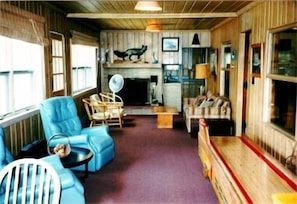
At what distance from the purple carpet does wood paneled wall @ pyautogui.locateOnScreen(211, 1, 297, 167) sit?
1012 millimetres

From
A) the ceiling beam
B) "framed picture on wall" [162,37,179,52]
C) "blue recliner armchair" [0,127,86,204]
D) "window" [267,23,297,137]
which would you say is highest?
the ceiling beam

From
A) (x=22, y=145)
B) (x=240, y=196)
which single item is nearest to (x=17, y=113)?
(x=22, y=145)

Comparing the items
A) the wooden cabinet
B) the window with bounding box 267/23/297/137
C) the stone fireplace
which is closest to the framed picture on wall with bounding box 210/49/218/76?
the wooden cabinet

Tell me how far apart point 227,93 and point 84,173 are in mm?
4220

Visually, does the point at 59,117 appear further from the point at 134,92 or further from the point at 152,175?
the point at 134,92

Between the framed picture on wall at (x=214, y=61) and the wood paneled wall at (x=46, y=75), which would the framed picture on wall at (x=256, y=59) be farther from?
the wood paneled wall at (x=46, y=75)

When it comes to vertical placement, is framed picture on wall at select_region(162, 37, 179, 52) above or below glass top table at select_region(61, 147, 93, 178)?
above

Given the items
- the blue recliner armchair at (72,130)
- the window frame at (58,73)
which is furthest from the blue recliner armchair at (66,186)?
the window frame at (58,73)

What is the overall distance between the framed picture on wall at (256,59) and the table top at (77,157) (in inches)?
115

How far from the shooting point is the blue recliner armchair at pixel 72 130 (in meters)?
4.75

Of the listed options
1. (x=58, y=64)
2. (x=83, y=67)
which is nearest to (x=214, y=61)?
(x=83, y=67)

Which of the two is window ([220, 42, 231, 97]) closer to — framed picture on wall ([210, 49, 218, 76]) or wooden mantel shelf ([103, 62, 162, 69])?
framed picture on wall ([210, 49, 218, 76])

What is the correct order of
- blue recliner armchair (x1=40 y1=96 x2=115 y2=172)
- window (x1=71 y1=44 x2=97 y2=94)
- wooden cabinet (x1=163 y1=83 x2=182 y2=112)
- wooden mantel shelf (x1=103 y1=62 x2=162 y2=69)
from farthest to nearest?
wooden cabinet (x1=163 y1=83 x2=182 y2=112) → wooden mantel shelf (x1=103 y1=62 x2=162 y2=69) → window (x1=71 y1=44 x2=97 y2=94) → blue recliner armchair (x1=40 y1=96 x2=115 y2=172)

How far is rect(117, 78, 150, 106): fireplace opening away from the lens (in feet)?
33.4
